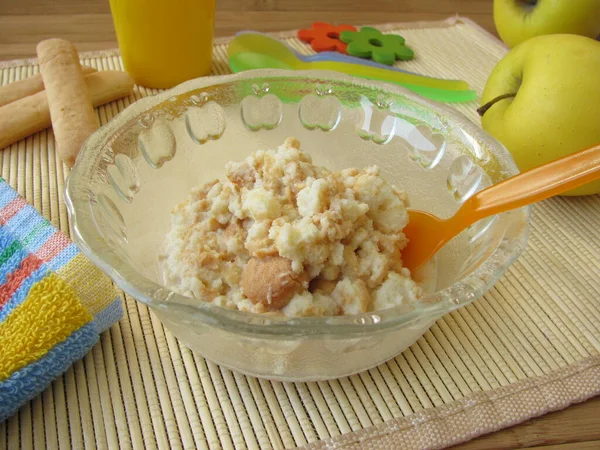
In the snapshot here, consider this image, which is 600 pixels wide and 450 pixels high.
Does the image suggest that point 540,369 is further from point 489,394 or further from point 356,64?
point 356,64

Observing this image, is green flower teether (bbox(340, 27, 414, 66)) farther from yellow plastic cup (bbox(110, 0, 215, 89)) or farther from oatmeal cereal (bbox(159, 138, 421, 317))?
oatmeal cereal (bbox(159, 138, 421, 317))

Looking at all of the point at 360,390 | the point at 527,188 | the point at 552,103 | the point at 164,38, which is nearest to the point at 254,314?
the point at 360,390

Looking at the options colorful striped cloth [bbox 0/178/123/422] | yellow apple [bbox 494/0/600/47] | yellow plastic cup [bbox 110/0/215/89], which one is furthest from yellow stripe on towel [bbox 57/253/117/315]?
yellow apple [bbox 494/0/600/47]

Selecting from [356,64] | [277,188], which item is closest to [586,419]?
[277,188]

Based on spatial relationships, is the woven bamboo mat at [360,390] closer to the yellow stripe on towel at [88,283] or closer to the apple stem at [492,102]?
the yellow stripe on towel at [88,283]

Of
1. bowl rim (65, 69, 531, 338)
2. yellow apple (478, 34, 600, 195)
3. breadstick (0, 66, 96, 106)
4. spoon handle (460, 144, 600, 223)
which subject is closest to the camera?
bowl rim (65, 69, 531, 338)
